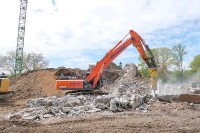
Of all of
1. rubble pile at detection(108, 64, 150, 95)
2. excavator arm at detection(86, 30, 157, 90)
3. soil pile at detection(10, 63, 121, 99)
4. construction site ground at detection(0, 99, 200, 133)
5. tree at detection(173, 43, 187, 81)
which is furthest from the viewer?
tree at detection(173, 43, 187, 81)

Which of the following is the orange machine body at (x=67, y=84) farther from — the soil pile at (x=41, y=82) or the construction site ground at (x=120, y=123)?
the construction site ground at (x=120, y=123)

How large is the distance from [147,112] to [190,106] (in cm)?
218

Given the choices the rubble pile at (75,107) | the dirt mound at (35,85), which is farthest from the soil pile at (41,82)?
the rubble pile at (75,107)

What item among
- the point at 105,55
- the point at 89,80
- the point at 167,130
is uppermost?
the point at 105,55

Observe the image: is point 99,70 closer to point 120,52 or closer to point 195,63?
point 120,52

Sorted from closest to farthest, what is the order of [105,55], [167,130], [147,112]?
[167,130], [147,112], [105,55]

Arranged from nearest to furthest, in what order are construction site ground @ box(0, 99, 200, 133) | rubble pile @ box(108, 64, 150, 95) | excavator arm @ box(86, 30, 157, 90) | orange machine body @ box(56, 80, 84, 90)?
construction site ground @ box(0, 99, 200, 133) → excavator arm @ box(86, 30, 157, 90) → orange machine body @ box(56, 80, 84, 90) → rubble pile @ box(108, 64, 150, 95)

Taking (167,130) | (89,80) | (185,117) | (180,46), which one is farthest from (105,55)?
(180,46)

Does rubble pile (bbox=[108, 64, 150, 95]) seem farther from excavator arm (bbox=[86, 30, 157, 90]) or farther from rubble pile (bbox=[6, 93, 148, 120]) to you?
rubble pile (bbox=[6, 93, 148, 120])

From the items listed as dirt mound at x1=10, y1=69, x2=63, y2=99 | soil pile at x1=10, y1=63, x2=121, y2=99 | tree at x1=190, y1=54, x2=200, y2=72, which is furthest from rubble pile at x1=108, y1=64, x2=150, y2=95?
tree at x1=190, y1=54, x2=200, y2=72

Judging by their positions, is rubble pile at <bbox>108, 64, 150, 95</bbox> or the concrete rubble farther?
rubble pile at <bbox>108, 64, 150, 95</bbox>

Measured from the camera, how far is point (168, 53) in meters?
49.4

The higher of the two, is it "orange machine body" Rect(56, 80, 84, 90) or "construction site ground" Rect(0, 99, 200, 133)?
"orange machine body" Rect(56, 80, 84, 90)

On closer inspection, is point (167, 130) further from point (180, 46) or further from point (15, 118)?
point (180, 46)
